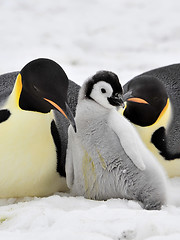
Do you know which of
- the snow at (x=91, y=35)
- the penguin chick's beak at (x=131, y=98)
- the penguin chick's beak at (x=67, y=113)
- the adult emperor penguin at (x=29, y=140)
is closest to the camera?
the penguin chick's beak at (x=67, y=113)

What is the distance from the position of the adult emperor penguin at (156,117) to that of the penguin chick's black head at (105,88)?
45 cm

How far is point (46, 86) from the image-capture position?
1970 millimetres

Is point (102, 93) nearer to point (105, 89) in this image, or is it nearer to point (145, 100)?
point (105, 89)

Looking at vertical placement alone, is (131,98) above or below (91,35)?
below

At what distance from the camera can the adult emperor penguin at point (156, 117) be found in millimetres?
2418

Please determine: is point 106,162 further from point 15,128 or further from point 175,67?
point 175,67

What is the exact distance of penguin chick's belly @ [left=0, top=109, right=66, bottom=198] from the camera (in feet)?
6.85

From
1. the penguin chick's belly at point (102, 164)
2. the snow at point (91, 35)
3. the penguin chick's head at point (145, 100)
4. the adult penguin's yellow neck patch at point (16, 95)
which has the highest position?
the snow at point (91, 35)

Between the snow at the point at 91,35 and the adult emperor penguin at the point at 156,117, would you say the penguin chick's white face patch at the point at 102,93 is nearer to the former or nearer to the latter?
the adult emperor penguin at the point at 156,117

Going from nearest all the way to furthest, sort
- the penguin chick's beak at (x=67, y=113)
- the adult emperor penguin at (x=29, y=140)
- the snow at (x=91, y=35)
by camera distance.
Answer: the penguin chick's beak at (x=67, y=113) < the adult emperor penguin at (x=29, y=140) < the snow at (x=91, y=35)

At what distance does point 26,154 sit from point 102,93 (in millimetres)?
443

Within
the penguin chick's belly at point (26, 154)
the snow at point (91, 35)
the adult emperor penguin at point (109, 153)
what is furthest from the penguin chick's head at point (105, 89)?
the snow at point (91, 35)

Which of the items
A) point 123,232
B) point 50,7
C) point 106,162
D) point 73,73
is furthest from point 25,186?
point 50,7

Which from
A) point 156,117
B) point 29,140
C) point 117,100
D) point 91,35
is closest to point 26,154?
point 29,140
